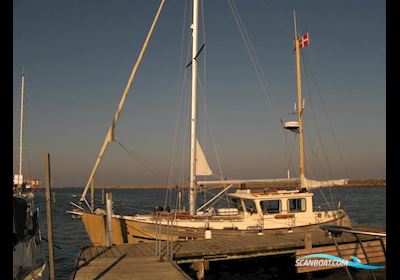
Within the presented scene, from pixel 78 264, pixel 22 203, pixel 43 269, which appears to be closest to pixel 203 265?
pixel 78 264

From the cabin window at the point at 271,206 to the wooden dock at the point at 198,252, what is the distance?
1.51 m

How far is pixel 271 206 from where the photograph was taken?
20391mm

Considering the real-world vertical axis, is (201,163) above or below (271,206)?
above

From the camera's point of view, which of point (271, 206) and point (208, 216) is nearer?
point (208, 216)

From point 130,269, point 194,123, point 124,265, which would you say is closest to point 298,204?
point 194,123

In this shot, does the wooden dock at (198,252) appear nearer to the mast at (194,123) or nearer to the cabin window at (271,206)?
the cabin window at (271,206)

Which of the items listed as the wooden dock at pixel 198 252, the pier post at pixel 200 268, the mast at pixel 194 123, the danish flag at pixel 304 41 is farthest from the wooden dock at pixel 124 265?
the danish flag at pixel 304 41

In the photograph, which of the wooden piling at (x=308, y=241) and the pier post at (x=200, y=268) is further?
the wooden piling at (x=308, y=241)

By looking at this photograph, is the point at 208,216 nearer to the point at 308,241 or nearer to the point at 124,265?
the point at 308,241

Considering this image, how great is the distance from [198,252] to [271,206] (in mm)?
6996

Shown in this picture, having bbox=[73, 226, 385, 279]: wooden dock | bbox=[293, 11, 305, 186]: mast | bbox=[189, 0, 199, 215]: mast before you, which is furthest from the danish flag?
bbox=[73, 226, 385, 279]: wooden dock

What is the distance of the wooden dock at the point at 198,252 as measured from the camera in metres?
12.1
